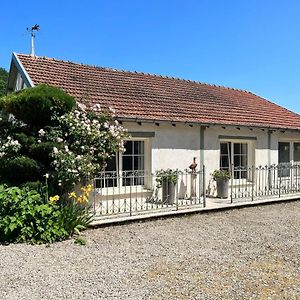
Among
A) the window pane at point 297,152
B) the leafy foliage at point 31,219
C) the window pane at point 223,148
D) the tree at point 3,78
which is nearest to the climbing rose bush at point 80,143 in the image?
the leafy foliage at point 31,219

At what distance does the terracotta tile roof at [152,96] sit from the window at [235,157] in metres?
1.03

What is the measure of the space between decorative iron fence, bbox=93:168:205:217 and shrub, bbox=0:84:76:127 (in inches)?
87.9

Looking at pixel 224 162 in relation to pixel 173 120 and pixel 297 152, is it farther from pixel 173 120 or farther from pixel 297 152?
pixel 297 152

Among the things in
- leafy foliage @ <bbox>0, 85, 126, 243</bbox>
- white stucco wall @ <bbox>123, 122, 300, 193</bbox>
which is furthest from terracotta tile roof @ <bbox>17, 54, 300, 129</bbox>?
leafy foliage @ <bbox>0, 85, 126, 243</bbox>

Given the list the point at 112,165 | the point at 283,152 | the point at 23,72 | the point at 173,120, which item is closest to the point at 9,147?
the point at 112,165

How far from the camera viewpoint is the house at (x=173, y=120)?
12.3 meters

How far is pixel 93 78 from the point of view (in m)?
14.2

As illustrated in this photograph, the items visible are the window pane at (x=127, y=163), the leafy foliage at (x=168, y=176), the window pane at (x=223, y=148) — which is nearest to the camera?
the leafy foliage at (x=168, y=176)

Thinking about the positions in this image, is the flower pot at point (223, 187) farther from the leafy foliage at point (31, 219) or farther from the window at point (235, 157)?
the leafy foliage at point (31, 219)

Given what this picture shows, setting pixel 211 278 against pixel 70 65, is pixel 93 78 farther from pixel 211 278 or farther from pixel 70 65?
pixel 211 278

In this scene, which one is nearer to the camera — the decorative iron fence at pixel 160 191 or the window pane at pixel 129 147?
the decorative iron fence at pixel 160 191

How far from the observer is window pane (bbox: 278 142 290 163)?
16659mm

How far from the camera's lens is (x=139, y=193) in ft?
38.9

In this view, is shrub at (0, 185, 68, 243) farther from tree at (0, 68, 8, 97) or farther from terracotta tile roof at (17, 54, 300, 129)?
tree at (0, 68, 8, 97)
